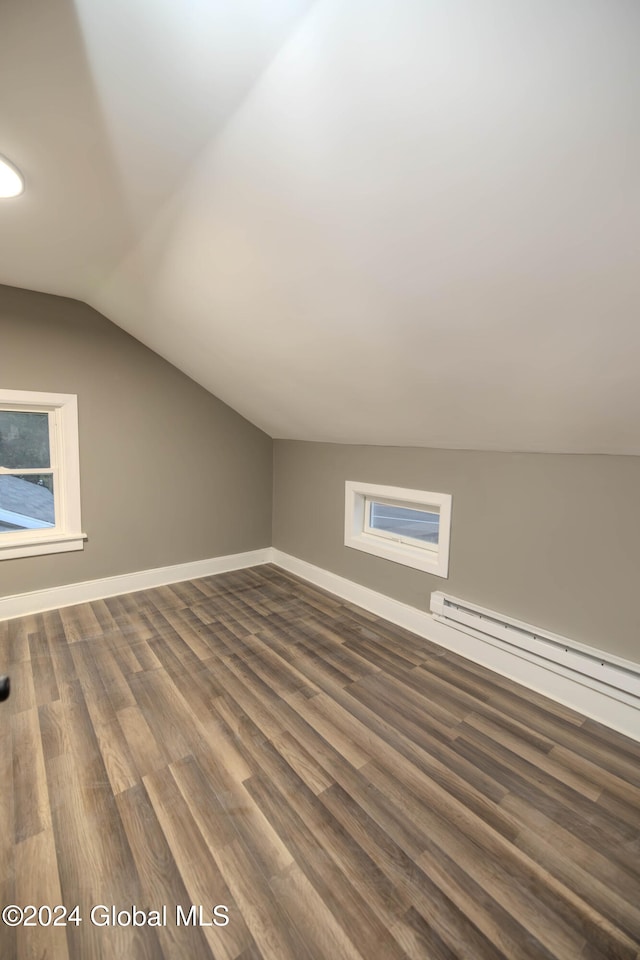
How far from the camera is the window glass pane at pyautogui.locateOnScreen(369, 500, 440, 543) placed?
10.1ft

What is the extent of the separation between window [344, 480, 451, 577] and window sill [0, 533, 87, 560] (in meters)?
2.06

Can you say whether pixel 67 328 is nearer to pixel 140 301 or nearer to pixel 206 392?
pixel 140 301

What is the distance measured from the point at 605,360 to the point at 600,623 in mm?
1311

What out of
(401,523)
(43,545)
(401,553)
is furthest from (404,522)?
(43,545)

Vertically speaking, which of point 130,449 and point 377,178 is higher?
point 377,178

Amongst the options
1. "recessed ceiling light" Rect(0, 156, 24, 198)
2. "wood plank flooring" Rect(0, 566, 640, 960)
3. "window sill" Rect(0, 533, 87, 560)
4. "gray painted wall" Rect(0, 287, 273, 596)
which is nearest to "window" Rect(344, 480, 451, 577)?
"wood plank flooring" Rect(0, 566, 640, 960)

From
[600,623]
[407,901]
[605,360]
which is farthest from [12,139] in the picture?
[600,623]

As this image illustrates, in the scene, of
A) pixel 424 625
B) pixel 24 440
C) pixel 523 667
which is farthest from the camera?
pixel 24 440

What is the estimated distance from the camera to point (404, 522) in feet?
10.5

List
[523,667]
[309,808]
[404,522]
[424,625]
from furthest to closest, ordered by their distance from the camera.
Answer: [404,522] → [424,625] → [523,667] → [309,808]

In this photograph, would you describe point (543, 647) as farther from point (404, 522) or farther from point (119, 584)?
point (119, 584)

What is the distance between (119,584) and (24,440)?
1283 millimetres

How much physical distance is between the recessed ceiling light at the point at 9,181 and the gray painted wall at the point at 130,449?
55.3 inches

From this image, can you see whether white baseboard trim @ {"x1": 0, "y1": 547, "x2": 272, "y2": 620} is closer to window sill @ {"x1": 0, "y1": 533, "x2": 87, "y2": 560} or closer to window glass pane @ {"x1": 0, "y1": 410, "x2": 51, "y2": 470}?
window sill @ {"x1": 0, "y1": 533, "x2": 87, "y2": 560}
